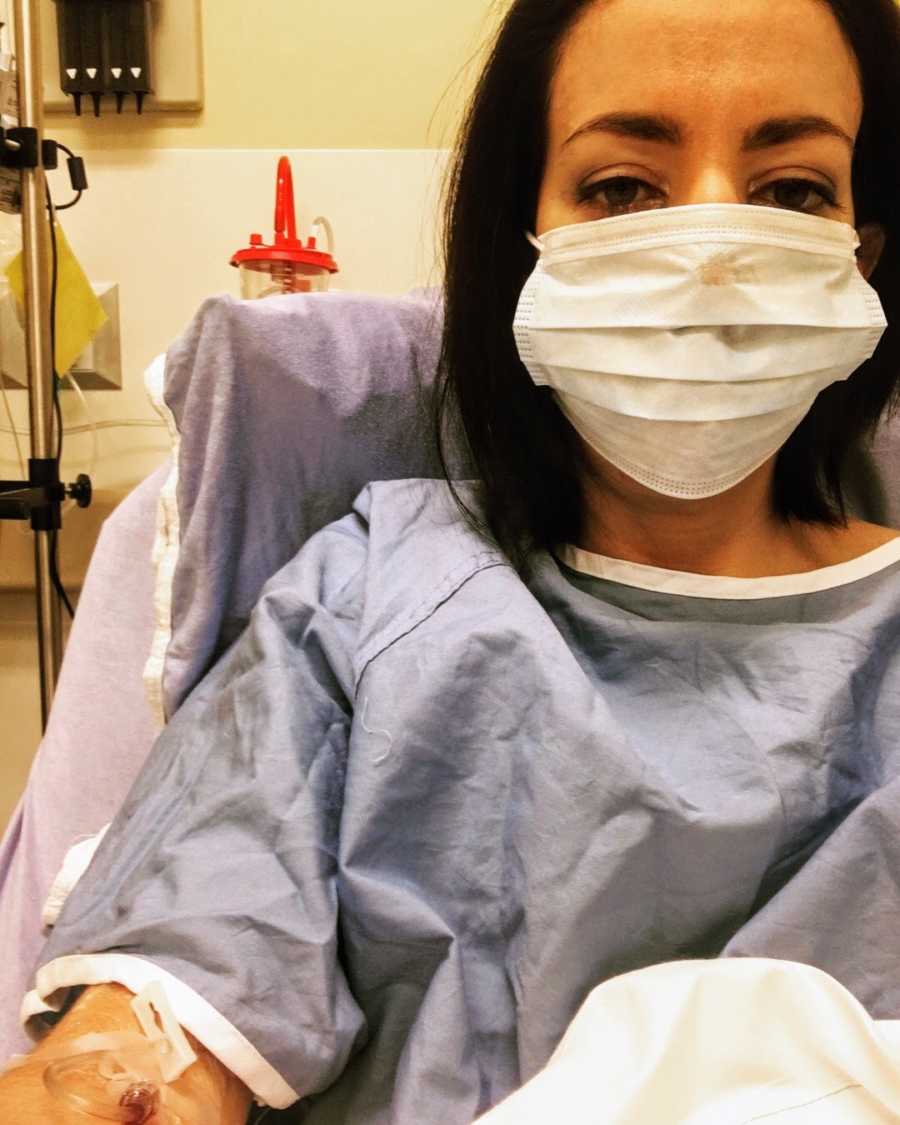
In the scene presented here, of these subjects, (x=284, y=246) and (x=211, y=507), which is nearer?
(x=211, y=507)

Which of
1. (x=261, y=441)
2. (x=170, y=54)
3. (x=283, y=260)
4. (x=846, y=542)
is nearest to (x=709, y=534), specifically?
(x=846, y=542)

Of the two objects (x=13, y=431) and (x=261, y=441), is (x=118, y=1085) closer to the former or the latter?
(x=261, y=441)

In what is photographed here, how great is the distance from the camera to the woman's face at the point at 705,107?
648mm

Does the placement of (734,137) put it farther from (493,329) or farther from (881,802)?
(881,802)

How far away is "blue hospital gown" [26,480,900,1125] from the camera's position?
54 cm

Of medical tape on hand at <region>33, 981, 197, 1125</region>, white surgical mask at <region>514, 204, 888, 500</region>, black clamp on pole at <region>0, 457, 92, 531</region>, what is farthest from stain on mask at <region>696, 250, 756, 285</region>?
black clamp on pole at <region>0, 457, 92, 531</region>

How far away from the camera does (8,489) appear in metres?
1.32

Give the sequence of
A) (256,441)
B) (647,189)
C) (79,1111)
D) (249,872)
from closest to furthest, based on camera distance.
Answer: (79,1111) < (249,872) < (647,189) < (256,441)

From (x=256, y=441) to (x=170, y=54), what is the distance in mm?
959

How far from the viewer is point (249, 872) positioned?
0.56m

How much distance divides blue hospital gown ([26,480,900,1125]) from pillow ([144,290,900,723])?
0.12 meters

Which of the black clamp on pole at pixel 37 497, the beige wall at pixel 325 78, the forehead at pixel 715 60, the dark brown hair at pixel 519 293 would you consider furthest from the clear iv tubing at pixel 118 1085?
the beige wall at pixel 325 78

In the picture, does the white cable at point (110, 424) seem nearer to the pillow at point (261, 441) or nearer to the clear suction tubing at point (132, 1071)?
the pillow at point (261, 441)

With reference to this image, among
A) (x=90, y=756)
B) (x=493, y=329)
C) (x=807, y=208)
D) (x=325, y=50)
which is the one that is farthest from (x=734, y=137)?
(x=325, y=50)
